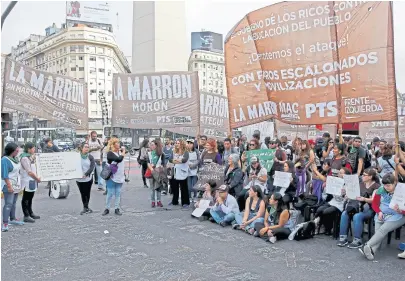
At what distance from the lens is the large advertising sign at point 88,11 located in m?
79.8

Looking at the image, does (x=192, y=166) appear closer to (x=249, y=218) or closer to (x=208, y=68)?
(x=249, y=218)

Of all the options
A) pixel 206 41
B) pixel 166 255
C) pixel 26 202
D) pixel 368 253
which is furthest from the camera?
pixel 206 41

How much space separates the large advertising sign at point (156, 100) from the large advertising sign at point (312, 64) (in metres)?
2.10

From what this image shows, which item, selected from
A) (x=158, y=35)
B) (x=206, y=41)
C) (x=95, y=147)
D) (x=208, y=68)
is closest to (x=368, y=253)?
(x=95, y=147)

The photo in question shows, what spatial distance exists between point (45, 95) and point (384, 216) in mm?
8849

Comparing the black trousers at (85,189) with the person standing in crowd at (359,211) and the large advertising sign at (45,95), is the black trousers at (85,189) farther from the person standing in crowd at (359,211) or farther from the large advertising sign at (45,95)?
the person standing in crowd at (359,211)

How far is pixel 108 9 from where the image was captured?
8294cm

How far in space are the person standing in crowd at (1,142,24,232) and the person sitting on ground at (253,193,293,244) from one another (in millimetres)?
4456

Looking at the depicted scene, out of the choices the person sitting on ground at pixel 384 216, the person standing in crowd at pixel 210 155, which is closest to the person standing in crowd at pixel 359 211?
the person sitting on ground at pixel 384 216

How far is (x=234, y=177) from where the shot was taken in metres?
8.99

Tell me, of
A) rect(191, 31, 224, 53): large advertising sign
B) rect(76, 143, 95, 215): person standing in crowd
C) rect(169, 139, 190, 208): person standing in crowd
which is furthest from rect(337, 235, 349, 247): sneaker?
rect(191, 31, 224, 53): large advertising sign

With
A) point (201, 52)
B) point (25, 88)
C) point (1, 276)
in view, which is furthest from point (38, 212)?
point (201, 52)

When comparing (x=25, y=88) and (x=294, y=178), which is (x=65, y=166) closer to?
(x=25, y=88)

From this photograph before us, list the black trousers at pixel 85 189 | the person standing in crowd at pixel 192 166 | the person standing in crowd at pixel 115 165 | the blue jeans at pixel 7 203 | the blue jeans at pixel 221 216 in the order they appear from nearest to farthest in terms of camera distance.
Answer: the blue jeans at pixel 7 203 → the blue jeans at pixel 221 216 → the person standing in crowd at pixel 115 165 → the black trousers at pixel 85 189 → the person standing in crowd at pixel 192 166
